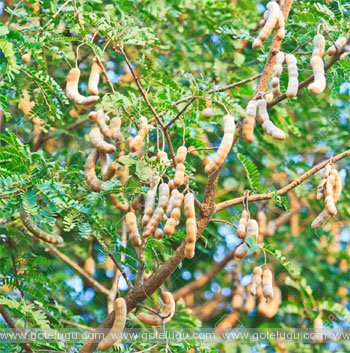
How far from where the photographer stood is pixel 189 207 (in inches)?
98.9

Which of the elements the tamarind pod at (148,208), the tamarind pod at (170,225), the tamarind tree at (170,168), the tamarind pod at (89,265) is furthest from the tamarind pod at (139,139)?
the tamarind pod at (89,265)

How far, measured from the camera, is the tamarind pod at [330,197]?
2635 mm

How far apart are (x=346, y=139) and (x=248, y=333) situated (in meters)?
1.17

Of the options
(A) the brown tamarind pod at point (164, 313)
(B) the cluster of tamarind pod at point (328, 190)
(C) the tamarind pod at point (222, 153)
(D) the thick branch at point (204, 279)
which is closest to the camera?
(C) the tamarind pod at point (222, 153)

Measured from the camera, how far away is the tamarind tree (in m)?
2.70

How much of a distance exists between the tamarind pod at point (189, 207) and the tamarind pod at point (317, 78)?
0.45 meters

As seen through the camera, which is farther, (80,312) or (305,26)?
(80,312)

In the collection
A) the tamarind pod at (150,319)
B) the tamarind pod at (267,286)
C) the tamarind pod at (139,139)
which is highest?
the tamarind pod at (139,139)

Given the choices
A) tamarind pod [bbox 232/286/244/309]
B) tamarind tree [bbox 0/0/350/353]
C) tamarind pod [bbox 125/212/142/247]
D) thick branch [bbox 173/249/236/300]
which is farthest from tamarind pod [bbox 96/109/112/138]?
tamarind pod [bbox 232/286/244/309]

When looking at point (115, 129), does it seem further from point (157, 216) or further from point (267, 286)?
point (267, 286)

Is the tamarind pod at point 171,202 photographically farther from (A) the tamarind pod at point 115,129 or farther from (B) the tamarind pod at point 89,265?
(B) the tamarind pod at point 89,265

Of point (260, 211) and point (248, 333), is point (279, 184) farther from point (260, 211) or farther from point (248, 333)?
point (248, 333)

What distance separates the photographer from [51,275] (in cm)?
425

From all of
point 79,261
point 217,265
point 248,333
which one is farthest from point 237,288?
point 79,261
